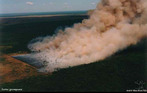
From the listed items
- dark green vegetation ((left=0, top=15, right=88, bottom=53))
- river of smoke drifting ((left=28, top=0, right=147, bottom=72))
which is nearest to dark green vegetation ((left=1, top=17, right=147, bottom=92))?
river of smoke drifting ((left=28, top=0, right=147, bottom=72))

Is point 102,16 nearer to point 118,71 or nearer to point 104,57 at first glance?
point 104,57

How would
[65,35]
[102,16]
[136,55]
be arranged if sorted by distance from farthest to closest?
1. [65,35]
2. [102,16]
3. [136,55]

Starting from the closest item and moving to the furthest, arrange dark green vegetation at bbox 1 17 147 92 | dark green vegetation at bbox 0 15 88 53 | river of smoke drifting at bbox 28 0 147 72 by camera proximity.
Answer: dark green vegetation at bbox 1 17 147 92, river of smoke drifting at bbox 28 0 147 72, dark green vegetation at bbox 0 15 88 53

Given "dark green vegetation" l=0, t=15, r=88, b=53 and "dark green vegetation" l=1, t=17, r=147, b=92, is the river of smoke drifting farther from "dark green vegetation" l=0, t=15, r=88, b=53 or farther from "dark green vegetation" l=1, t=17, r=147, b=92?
"dark green vegetation" l=0, t=15, r=88, b=53

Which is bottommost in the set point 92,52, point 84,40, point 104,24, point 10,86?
point 10,86

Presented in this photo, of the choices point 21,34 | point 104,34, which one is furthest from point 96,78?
point 21,34

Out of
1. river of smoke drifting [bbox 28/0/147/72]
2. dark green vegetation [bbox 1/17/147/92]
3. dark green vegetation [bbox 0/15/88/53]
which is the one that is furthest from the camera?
dark green vegetation [bbox 0/15/88/53]

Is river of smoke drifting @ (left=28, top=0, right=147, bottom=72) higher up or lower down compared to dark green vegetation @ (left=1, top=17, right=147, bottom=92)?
higher up

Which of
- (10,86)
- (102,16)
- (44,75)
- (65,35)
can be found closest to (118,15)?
(102,16)
